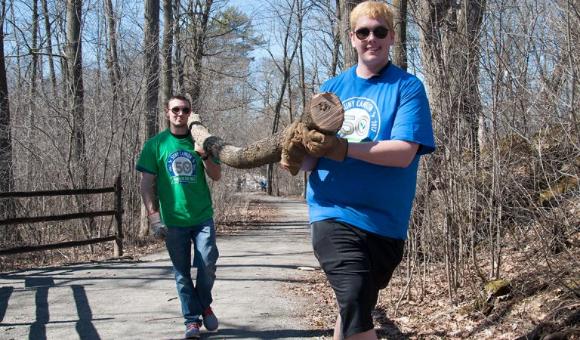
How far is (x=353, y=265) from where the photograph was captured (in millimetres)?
2537

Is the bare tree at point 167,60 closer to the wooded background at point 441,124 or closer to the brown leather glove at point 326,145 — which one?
the wooded background at point 441,124

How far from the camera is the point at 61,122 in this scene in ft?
42.2

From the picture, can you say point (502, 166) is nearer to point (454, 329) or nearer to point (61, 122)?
point (454, 329)

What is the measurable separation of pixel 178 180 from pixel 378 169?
241 centimetres

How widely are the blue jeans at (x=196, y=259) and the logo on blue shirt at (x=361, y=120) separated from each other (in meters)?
2.19

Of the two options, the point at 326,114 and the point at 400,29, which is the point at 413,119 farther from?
the point at 400,29

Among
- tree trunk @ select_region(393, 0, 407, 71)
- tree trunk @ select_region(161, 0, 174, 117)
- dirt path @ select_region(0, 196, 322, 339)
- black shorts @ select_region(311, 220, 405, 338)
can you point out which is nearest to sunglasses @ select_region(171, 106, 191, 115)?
dirt path @ select_region(0, 196, 322, 339)

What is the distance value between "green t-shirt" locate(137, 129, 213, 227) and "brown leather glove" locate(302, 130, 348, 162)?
2.31m

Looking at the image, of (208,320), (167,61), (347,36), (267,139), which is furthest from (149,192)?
(167,61)

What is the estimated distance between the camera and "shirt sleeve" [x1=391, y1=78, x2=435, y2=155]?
8.30 feet

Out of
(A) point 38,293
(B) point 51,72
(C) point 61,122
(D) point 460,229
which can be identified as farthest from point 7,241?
(D) point 460,229

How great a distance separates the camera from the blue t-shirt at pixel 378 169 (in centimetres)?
258

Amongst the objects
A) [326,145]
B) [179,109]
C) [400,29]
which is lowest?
[326,145]

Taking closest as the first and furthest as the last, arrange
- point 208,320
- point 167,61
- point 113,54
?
point 208,320
point 113,54
point 167,61
